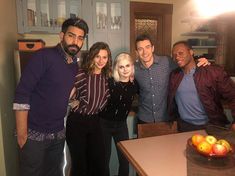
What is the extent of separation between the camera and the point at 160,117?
215 cm

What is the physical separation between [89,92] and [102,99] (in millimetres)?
126

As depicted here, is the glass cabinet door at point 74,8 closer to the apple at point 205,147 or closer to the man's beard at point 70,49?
the man's beard at point 70,49

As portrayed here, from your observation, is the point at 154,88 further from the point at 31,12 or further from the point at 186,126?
the point at 31,12

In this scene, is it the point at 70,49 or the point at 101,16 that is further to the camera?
the point at 101,16

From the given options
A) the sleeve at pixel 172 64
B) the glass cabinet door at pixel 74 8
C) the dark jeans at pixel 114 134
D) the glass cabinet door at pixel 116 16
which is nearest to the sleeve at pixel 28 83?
the dark jeans at pixel 114 134

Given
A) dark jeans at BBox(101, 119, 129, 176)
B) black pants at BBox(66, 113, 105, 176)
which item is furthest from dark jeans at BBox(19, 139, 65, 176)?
dark jeans at BBox(101, 119, 129, 176)

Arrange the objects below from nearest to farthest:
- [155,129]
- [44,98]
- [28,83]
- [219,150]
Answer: [219,150] < [28,83] < [44,98] < [155,129]

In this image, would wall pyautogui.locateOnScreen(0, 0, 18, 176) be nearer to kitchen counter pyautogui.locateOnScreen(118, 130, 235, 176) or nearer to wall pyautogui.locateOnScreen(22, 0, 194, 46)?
kitchen counter pyautogui.locateOnScreen(118, 130, 235, 176)

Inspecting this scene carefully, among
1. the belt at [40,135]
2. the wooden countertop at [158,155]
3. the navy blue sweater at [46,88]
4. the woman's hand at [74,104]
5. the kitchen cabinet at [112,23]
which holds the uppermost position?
the kitchen cabinet at [112,23]

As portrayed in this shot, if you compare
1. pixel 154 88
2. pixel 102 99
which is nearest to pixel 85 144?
pixel 102 99

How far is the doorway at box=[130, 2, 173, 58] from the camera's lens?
342cm

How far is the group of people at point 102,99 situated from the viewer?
1.56 meters

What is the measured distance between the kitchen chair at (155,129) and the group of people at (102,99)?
0.65ft

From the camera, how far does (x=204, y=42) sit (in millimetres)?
3648
